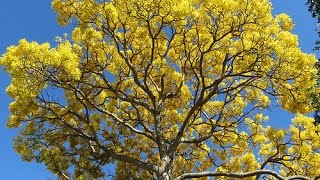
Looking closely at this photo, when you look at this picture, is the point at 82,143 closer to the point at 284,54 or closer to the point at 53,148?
the point at 53,148

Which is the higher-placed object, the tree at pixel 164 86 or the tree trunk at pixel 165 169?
the tree at pixel 164 86

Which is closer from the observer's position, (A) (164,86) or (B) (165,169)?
(B) (165,169)

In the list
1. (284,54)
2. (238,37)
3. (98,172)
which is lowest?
(98,172)

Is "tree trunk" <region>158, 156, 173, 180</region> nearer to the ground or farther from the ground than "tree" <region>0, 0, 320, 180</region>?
nearer to the ground

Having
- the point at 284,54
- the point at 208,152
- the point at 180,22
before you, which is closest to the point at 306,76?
the point at 284,54

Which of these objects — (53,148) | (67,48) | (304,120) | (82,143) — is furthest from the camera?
(304,120)

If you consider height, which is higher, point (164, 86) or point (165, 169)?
point (164, 86)

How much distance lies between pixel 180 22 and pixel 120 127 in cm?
520

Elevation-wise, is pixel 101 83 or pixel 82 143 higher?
pixel 101 83

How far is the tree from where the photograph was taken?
14875mm

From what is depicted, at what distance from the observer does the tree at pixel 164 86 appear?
14875 millimetres

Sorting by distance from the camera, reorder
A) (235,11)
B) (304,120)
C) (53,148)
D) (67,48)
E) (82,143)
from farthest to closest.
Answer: (304,120), (82,143), (53,148), (235,11), (67,48)

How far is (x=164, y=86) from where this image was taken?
18.8m

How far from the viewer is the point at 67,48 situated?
14016mm
